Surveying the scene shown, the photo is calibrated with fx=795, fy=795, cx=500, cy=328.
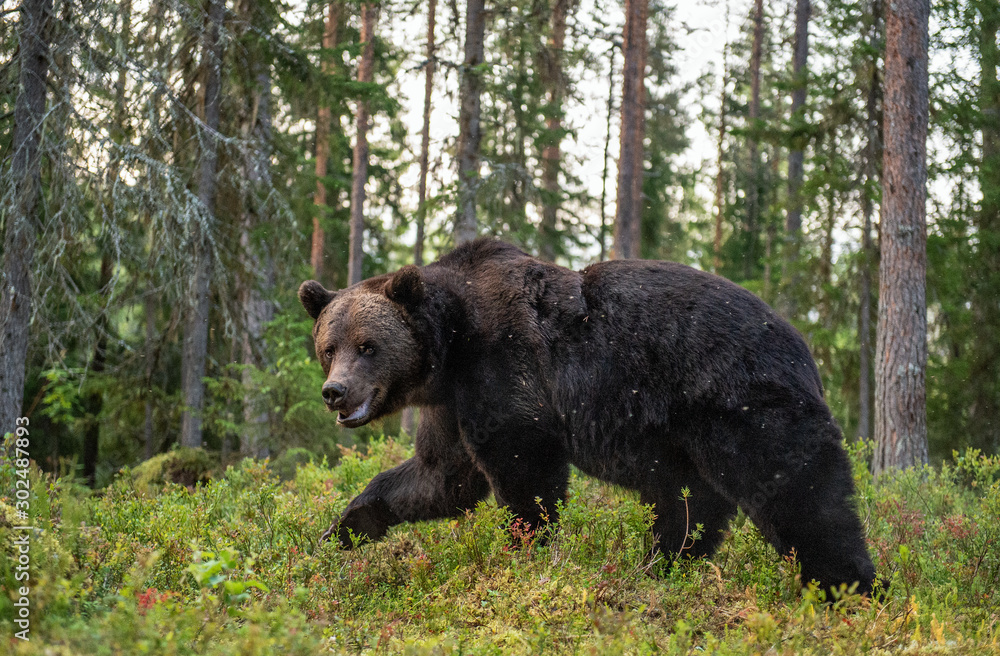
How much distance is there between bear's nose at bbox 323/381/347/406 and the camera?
4988 mm

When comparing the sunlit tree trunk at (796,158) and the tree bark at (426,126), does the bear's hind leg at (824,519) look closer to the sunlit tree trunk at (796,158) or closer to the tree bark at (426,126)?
the sunlit tree trunk at (796,158)

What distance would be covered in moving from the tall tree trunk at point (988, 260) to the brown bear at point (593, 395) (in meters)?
10.7

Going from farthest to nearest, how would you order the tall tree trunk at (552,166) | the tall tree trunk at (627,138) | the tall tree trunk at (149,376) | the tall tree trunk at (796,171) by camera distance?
the tall tree trunk at (552,166) < the tall tree trunk at (627,138) < the tall tree trunk at (796,171) < the tall tree trunk at (149,376)

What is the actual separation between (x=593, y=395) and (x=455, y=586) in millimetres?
1471

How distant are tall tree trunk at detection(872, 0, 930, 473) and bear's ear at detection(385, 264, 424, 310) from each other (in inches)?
291

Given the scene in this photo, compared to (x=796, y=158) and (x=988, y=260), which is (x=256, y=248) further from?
(x=796, y=158)

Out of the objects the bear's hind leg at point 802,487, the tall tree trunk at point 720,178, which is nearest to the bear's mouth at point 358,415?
the bear's hind leg at point 802,487

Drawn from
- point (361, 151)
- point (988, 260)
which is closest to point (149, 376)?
point (361, 151)

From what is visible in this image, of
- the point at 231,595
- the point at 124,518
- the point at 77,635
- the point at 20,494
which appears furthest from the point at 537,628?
the point at 124,518

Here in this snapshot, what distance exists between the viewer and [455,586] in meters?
4.63

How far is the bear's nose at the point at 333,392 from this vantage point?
4988 mm

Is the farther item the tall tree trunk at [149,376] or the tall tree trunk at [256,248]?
the tall tree trunk at [149,376]

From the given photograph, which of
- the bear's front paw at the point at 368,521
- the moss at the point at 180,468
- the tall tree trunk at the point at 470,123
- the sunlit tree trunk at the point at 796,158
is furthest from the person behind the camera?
the sunlit tree trunk at the point at 796,158

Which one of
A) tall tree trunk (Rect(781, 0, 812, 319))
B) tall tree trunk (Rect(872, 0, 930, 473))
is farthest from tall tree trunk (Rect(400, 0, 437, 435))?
tall tree trunk (Rect(872, 0, 930, 473))
